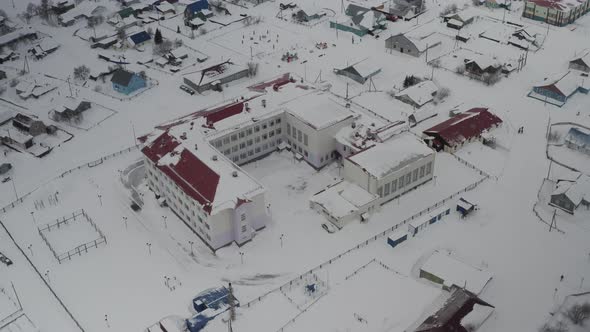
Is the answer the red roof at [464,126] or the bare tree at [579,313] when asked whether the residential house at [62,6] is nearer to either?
the red roof at [464,126]

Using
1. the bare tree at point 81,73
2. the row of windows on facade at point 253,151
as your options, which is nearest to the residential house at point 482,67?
the row of windows on facade at point 253,151

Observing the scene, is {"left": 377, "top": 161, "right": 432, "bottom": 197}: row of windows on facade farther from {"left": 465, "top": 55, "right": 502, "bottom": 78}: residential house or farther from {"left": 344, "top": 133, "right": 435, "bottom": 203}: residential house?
{"left": 465, "top": 55, "right": 502, "bottom": 78}: residential house

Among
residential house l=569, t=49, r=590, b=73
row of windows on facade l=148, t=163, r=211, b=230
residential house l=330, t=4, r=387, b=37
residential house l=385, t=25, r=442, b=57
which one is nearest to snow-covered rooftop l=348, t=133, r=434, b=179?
row of windows on facade l=148, t=163, r=211, b=230

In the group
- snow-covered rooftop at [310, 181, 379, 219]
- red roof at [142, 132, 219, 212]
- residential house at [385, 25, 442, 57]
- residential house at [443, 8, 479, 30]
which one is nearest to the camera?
red roof at [142, 132, 219, 212]

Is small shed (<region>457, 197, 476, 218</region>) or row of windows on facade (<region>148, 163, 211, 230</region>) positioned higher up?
row of windows on facade (<region>148, 163, 211, 230</region>)

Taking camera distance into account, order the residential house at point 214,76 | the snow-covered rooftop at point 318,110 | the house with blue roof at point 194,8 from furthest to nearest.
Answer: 1. the house with blue roof at point 194,8
2. the residential house at point 214,76
3. the snow-covered rooftop at point 318,110
